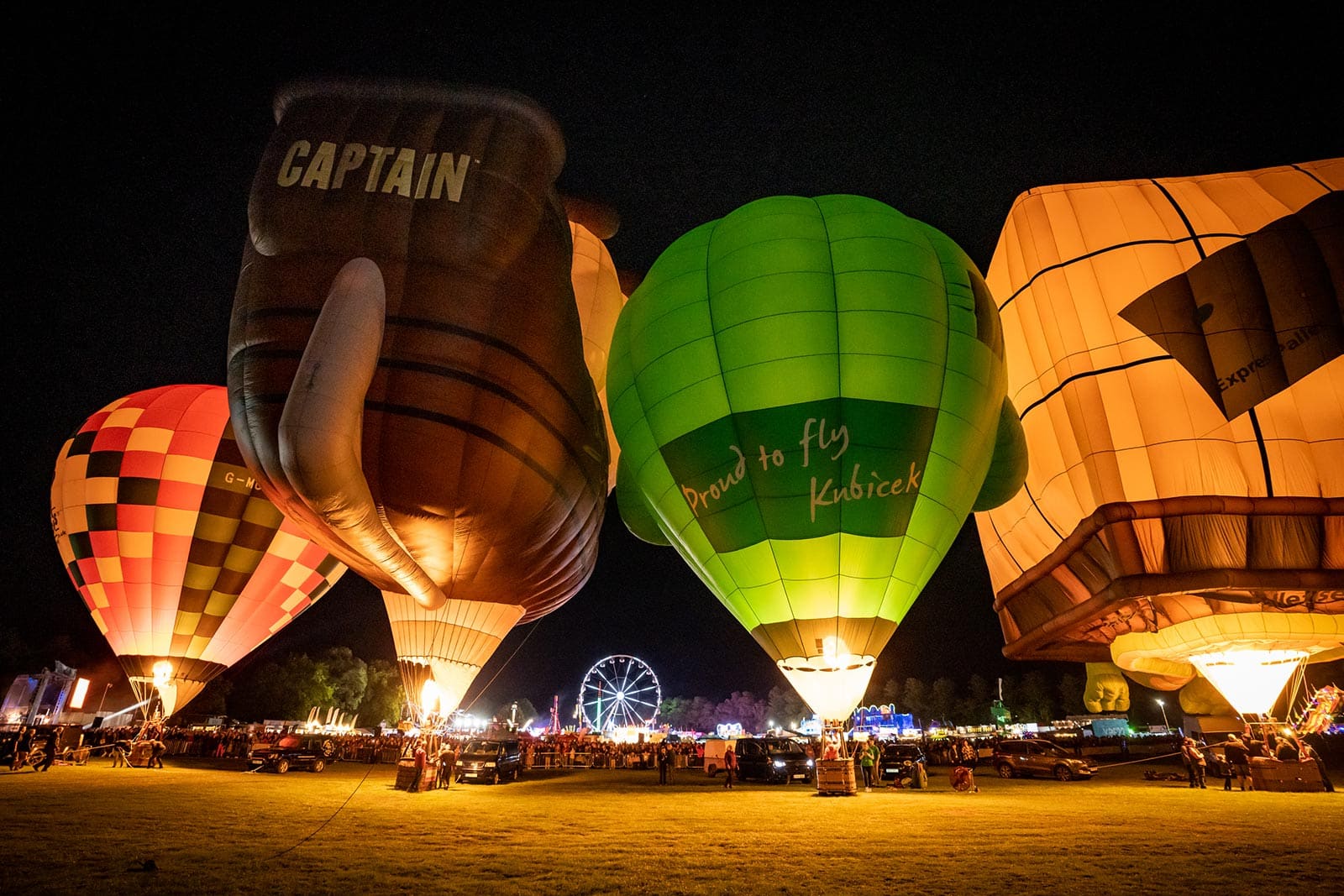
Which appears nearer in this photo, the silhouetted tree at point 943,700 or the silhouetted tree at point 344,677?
the silhouetted tree at point 344,677

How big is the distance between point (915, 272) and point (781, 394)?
89.4 inches

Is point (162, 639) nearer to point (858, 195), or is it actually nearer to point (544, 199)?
point (544, 199)

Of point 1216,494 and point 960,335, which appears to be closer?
point 960,335

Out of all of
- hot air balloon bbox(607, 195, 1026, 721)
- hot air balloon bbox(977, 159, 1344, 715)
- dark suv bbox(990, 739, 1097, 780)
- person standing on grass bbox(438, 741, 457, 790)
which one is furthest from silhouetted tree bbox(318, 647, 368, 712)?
hot air balloon bbox(977, 159, 1344, 715)

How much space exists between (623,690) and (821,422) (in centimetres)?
4913

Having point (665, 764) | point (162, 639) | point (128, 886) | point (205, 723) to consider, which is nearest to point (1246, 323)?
point (665, 764)

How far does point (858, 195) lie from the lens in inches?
377

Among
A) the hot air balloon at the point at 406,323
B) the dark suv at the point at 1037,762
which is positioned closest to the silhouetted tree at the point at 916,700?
the dark suv at the point at 1037,762

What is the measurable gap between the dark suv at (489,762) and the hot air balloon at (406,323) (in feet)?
21.4

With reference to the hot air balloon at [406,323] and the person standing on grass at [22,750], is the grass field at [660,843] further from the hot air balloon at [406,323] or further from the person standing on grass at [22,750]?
the person standing on grass at [22,750]

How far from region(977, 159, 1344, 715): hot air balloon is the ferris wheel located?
148 feet

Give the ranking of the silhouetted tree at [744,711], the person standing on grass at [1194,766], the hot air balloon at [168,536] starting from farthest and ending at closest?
the silhouetted tree at [744,711] < the hot air balloon at [168,536] < the person standing on grass at [1194,766]

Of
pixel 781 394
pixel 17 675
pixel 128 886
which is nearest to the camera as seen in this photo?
pixel 128 886

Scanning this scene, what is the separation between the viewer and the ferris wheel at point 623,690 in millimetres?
52562
